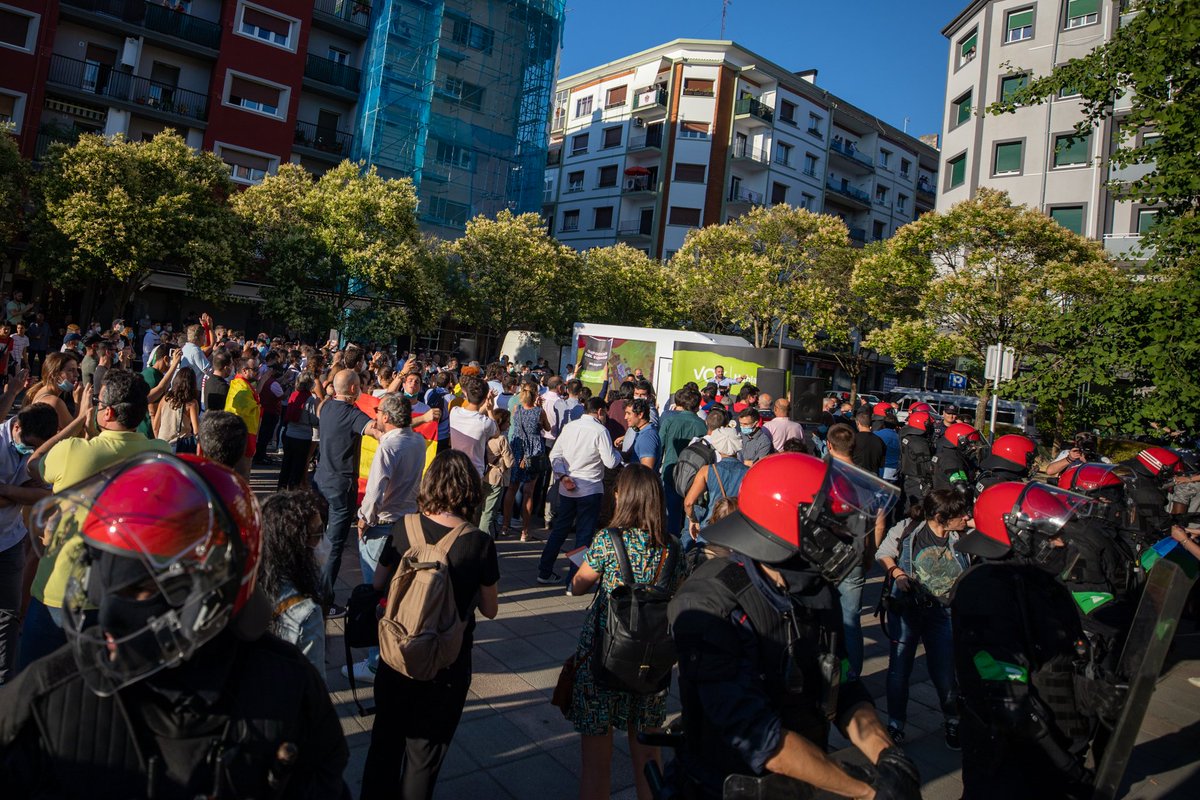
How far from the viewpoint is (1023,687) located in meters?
2.51

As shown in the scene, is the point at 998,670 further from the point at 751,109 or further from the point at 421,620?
the point at 751,109

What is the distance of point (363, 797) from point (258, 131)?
30.0 metres

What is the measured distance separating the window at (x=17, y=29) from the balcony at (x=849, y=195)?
39063 millimetres

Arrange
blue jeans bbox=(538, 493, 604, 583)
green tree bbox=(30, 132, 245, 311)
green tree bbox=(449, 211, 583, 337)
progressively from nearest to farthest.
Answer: blue jeans bbox=(538, 493, 604, 583) → green tree bbox=(30, 132, 245, 311) → green tree bbox=(449, 211, 583, 337)

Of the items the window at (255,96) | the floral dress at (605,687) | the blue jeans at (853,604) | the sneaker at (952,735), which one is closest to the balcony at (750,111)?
the window at (255,96)

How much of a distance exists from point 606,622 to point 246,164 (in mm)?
29992

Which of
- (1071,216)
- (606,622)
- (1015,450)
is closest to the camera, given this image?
(606,622)

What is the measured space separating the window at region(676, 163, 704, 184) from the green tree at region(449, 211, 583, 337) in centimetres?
1591

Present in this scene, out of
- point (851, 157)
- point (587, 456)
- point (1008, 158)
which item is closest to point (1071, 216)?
point (1008, 158)

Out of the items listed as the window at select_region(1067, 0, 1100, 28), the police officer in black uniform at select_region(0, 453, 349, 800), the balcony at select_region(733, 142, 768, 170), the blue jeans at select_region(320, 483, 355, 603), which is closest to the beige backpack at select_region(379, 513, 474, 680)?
the police officer in black uniform at select_region(0, 453, 349, 800)

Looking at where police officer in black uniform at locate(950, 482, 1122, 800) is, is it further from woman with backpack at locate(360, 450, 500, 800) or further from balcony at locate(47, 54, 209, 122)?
balcony at locate(47, 54, 209, 122)

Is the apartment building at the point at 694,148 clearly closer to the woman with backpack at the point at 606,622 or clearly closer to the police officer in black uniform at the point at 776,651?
the woman with backpack at the point at 606,622

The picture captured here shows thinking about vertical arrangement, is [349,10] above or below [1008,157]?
above

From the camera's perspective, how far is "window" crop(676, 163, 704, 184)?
133 ft
